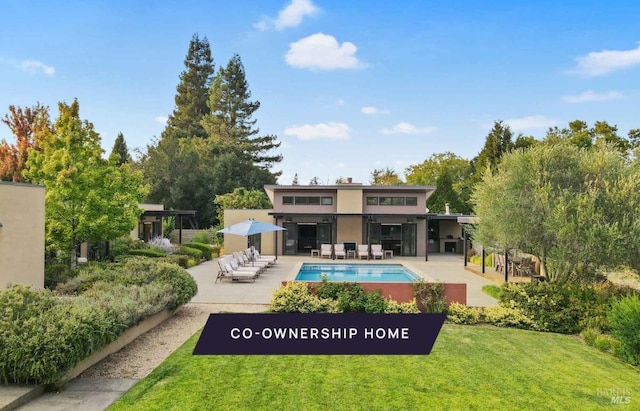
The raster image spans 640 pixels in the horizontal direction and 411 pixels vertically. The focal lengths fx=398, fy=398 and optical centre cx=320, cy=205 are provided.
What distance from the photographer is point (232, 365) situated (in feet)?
22.3

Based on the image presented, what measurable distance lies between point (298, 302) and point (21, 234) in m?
7.93

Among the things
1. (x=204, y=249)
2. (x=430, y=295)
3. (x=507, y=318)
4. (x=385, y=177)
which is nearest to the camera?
(x=507, y=318)

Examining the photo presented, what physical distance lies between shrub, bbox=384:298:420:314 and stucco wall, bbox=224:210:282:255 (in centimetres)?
1738

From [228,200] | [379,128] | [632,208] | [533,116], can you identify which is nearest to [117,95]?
[228,200]

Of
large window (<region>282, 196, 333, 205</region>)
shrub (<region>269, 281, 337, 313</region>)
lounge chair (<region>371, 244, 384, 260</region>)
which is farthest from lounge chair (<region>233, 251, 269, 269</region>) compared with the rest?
shrub (<region>269, 281, 337, 313</region>)

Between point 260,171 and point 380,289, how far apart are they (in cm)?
3634

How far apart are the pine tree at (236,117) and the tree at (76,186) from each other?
3384 centimetres

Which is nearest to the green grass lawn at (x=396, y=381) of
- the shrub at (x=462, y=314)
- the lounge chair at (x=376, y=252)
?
the shrub at (x=462, y=314)

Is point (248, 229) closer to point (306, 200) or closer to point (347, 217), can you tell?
point (306, 200)

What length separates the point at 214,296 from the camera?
12773mm

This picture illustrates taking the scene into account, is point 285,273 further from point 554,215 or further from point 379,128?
point 379,128

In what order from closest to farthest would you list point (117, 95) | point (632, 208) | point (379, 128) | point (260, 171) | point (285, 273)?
point (632, 208) → point (285, 273) → point (117, 95) → point (379, 128) → point (260, 171)

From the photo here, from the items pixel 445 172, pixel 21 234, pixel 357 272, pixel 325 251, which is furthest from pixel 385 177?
pixel 21 234

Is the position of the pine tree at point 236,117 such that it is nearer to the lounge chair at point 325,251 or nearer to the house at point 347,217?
the house at point 347,217
